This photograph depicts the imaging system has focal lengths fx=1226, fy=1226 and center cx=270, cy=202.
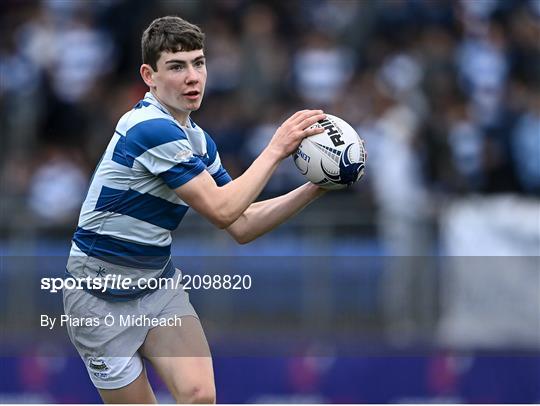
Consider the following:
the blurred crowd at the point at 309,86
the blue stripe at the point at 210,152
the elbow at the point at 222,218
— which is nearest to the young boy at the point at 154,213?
the elbow at the point at 222,218

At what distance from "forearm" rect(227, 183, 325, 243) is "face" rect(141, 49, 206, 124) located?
2.33 feet

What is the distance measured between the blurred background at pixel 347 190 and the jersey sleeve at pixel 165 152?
4.21 m

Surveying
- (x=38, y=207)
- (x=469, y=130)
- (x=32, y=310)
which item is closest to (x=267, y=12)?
(x=469, y=130)

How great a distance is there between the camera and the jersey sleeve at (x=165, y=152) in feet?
19.8

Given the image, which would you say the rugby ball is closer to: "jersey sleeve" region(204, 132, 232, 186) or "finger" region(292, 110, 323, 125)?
"finger" region(292, 110, 323, 125)

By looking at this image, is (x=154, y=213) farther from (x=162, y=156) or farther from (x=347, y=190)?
(x=347, y=190)

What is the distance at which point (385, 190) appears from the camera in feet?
36.5

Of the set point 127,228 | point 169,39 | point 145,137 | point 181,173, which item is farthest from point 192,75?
point 127,228

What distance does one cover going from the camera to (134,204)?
20.4 feet

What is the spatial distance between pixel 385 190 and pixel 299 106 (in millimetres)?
1687

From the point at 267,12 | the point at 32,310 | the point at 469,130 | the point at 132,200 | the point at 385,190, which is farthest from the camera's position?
the point at 267,12

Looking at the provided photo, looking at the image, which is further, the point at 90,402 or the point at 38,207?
the point at 38,207

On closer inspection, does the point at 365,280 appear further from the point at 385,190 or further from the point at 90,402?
the point at 90,402

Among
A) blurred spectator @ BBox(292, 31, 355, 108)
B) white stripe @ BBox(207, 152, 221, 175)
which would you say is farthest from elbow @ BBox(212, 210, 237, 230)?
blurred spectator @ BBox(292, 31, 355, 108)
